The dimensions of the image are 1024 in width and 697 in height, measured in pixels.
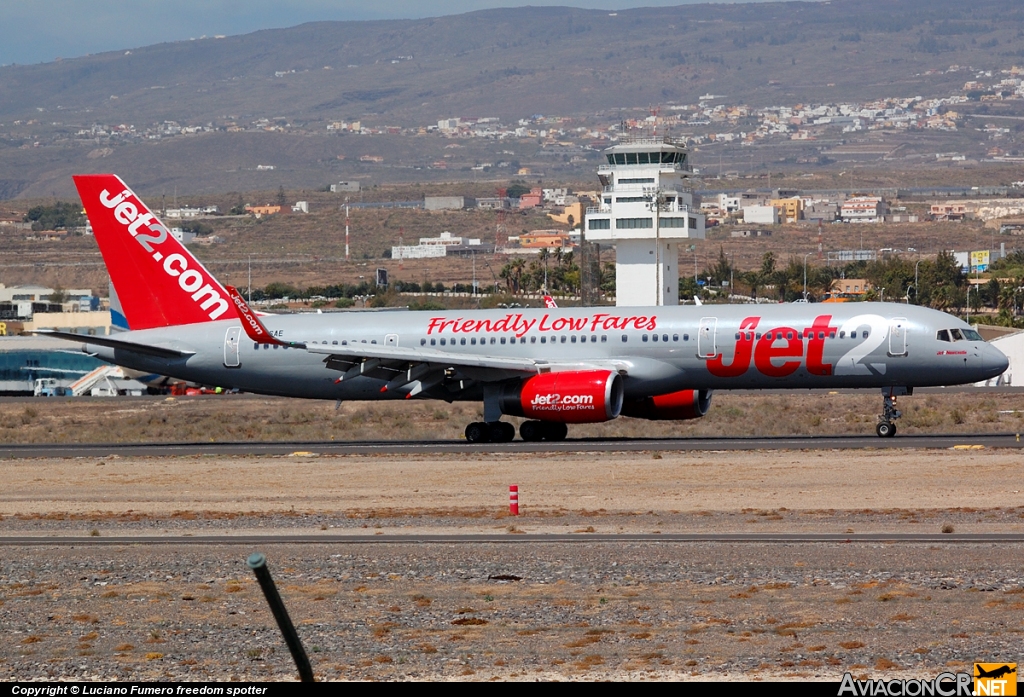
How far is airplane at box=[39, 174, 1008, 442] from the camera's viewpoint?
39625 mm

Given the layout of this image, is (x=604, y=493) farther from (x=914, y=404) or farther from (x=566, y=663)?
(x=914, y=404)

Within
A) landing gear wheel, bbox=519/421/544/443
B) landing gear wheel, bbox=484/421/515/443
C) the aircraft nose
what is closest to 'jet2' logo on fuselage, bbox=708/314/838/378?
the aircraft nose

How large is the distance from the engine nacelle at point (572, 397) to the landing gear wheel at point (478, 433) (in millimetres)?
1681

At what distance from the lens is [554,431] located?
43188mm

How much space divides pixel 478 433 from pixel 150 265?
38.7 feet

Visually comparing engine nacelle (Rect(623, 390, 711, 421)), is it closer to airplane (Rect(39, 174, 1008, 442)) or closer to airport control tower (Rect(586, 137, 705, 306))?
airplane (Rect(39, 174, 1008, 442))

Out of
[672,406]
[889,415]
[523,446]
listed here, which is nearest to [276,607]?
[523,446]

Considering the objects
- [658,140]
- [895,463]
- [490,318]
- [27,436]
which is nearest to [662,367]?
[490,318]

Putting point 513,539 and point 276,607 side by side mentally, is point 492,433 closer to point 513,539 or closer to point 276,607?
point 513,539

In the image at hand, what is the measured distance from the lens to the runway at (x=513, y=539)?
2200 cm

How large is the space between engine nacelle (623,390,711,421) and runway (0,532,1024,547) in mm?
19313

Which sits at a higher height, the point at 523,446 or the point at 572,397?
the point at 572,397

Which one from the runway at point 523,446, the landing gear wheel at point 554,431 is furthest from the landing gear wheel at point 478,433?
the landing gear wheel at point 554,431

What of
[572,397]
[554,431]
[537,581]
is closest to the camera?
[537,581]
